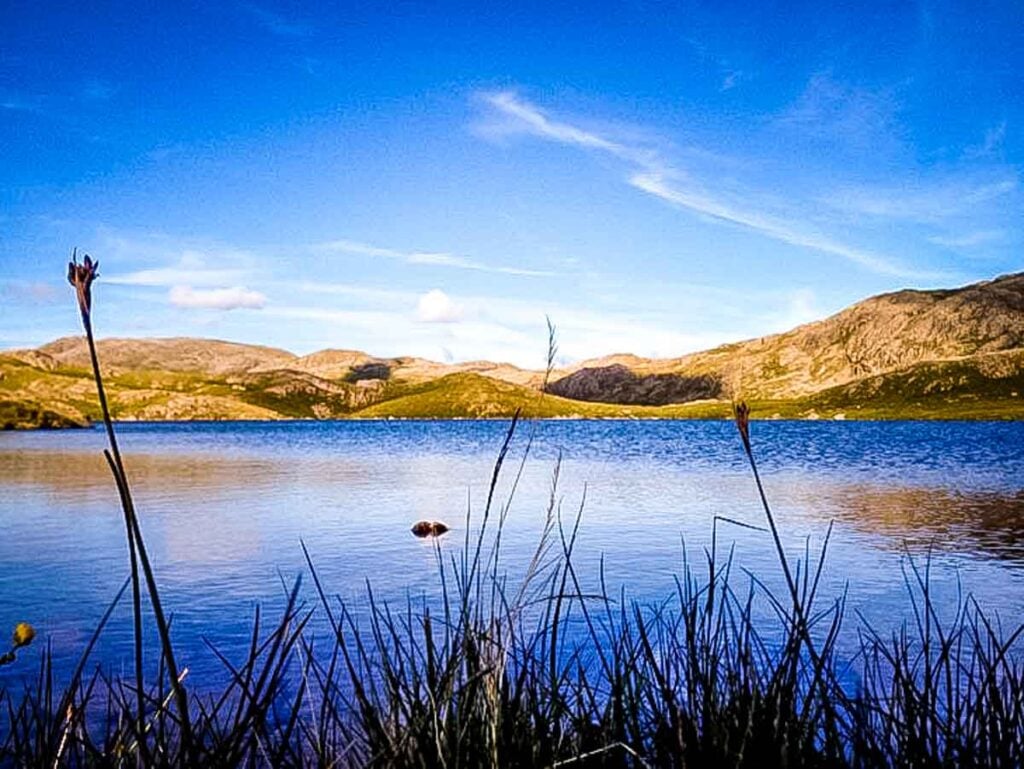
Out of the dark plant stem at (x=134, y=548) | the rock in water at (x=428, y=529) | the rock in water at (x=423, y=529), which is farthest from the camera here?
the rock in water at (x=423, y=529)

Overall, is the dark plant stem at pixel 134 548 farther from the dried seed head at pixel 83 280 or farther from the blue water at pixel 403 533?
the blue water at pixel 403 533

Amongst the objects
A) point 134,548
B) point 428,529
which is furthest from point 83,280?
point 428,529

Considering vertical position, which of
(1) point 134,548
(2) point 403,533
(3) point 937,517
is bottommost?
(2) point 403,533

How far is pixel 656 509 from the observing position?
3341cm

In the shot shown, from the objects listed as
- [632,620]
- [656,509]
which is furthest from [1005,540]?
[632,620]

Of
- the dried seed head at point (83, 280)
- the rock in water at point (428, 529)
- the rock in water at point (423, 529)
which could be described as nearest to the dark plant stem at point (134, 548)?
the dried seed head at point (83, 280)

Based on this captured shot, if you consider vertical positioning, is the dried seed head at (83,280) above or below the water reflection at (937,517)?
above

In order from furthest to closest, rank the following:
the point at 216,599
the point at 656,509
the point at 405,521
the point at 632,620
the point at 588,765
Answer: the point at 656,509
the point at 405,521
the point at 216,599
the point at 632,620
the point at 588,765

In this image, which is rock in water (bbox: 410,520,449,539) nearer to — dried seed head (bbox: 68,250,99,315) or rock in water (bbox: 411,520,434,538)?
rock in water (bbox: 411,520,434,538)

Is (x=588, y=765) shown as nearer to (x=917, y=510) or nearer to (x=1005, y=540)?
(x=1005, y=540)

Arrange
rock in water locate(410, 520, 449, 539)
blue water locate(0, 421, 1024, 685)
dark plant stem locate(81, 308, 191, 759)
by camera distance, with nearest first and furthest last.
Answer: dark plant stem locate(81, 308, 191, 759), blue water locate(0, 421, 1024, 685), rock in water locate(410, 520, 449, 539)

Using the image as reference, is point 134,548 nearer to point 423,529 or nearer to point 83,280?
point 83,280

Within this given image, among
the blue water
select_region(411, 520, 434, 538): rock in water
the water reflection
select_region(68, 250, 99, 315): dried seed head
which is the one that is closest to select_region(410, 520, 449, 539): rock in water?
select_region(411, 520, 434, 538): rock in water

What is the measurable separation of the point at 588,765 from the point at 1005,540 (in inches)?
988
